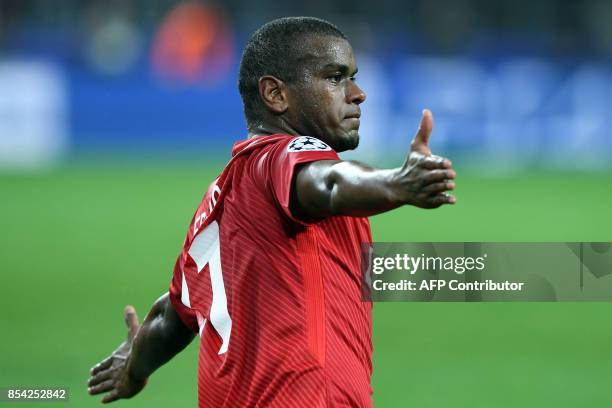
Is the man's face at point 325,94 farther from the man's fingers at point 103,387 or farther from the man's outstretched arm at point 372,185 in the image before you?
the man's fingers at point 103,387

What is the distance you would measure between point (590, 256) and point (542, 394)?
297 centimetres

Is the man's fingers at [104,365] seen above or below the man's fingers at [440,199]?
below

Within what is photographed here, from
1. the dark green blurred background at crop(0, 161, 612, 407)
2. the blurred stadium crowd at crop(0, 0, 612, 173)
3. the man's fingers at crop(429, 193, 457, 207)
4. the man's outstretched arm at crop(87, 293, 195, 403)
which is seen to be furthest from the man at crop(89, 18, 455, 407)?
the blurred stadium crowd at crop(0, 0, 612, 173)

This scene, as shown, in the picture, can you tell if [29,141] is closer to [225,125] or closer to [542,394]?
[225,125]

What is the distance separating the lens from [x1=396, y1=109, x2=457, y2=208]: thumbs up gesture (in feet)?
8.87

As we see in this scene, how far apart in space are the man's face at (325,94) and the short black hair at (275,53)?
0.03 m

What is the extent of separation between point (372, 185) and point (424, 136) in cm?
19

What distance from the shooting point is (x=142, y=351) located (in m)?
4.22

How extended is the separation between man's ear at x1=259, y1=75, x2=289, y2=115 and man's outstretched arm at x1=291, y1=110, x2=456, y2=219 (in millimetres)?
534

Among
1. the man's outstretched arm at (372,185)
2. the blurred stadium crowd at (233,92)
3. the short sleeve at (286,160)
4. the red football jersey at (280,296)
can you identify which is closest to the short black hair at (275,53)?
the red football jersey at (280,296)

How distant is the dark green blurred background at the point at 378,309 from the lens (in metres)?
7.22

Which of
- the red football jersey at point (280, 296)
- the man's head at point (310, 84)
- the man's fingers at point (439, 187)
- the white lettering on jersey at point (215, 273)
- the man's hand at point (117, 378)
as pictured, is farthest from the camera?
the man's hand at point (117, 378)

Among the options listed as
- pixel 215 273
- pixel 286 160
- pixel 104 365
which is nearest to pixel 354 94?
pixel 286 160

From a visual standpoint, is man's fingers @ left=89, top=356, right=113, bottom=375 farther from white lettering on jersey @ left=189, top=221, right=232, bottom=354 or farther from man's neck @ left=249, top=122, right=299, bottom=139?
man's neck @ left=249, top=122, right=299, bottom=139
